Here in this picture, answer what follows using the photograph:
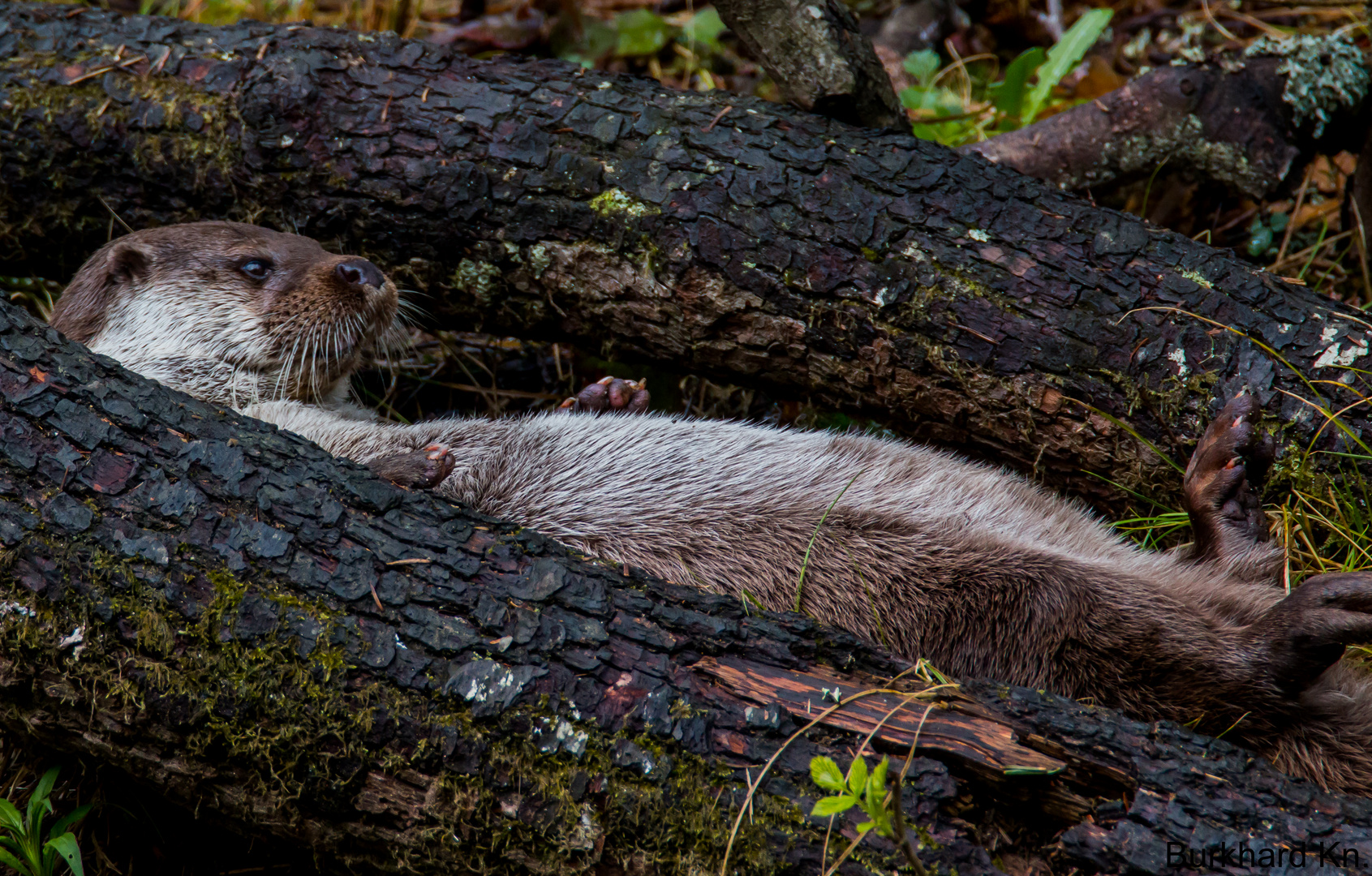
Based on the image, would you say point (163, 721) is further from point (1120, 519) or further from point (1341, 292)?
point (1341, 292)

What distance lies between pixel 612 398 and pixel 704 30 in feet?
9.93

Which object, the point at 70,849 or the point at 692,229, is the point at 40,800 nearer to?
the point at 70,849

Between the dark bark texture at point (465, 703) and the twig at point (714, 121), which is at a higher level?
the twig at point (714, 121)

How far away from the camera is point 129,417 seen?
2369mm

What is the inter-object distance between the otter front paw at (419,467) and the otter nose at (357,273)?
2.68 ft

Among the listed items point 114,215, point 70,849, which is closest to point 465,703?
point 70,849

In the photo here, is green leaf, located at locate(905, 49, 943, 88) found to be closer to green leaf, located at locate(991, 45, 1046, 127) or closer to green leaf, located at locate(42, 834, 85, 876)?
green leaf, located at locate(991, 45, 1046, 127)

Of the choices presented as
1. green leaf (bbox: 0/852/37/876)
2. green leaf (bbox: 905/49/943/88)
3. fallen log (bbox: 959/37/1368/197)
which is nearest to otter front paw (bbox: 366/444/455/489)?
green leaf (bbox: 0/852/37/876)

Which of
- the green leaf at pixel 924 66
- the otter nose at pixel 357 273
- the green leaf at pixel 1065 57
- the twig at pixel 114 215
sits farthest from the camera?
the green leaf at pixel 924 66

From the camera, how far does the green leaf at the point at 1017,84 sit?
14.7ft

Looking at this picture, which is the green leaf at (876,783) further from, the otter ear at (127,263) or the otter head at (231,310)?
the otter ear at (127,263)

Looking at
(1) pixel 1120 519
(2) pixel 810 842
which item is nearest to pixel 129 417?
(2) pixel 810 842

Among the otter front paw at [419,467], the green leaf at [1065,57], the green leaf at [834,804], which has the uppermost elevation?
the green leaf at [1065,57]

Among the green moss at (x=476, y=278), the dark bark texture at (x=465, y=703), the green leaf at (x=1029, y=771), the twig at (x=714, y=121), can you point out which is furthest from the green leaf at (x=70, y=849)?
the twig at (x=714, y=121)
